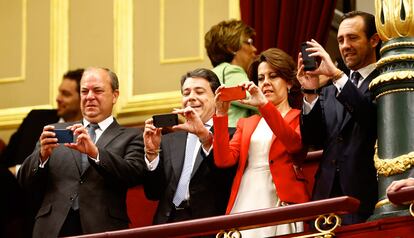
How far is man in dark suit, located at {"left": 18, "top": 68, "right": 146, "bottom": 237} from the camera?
621cm

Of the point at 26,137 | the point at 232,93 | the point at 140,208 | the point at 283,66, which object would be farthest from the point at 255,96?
the point at 26,137

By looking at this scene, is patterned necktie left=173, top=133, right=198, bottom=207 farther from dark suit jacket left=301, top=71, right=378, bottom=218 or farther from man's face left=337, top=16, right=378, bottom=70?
man's face left=337, top=16, right=378, bottom=70

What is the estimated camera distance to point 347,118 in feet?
19.0

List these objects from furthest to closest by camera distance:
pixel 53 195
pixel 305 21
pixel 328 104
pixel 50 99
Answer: pixel 50 99, pixel 305 21, pixel 53 195, pixel 328 104

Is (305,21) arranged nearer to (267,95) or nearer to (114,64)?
(114,64)

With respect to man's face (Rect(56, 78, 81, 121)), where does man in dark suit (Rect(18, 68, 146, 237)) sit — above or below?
below

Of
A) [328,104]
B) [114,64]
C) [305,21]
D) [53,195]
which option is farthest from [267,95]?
[114,64]

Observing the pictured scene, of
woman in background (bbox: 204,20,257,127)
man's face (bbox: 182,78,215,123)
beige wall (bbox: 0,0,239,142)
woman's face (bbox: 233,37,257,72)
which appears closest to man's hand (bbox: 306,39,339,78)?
man's face (bbox: 182,78,215,123)

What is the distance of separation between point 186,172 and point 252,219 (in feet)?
3.38

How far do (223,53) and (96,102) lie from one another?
0.88 metres

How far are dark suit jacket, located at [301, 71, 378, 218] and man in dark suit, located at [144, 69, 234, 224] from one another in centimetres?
49

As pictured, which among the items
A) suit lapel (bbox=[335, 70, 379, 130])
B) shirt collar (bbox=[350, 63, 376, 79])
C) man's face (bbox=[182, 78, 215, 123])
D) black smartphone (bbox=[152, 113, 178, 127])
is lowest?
black smartphone (bbox=[152, 113, 178, 127])

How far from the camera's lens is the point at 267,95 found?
6172 mm

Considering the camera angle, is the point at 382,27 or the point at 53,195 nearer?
the point at 382,27
